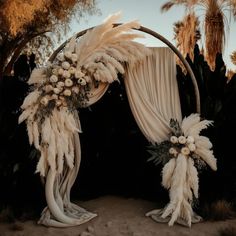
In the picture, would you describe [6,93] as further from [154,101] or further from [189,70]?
[189,70]

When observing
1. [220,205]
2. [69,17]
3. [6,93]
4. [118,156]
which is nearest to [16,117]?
[6,93]

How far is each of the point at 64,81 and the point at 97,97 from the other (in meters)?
0.51

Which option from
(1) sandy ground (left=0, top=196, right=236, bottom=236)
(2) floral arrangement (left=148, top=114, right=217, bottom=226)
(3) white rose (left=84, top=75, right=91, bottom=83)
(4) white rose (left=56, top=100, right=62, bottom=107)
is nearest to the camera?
(1) sandy ground (left=0, top=196, right=236, bottom=236)

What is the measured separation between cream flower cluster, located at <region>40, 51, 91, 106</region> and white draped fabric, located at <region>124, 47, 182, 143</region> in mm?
653

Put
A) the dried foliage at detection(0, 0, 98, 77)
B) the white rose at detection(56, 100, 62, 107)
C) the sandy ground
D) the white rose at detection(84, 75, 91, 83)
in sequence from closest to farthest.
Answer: the sandy ground → the white rose at detection(56, 100, 62, 107) → the white rose at detection(84, 75, 91, 83) → the dried foliage at detection(0, 0, 98, 77)

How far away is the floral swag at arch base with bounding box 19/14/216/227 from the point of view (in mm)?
5922

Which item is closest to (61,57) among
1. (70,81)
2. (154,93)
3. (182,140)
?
(70,81)

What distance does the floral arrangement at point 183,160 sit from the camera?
586cm

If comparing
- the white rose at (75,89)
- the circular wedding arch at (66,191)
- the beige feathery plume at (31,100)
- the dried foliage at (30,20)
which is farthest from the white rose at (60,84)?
the dried foliage at (30,20)

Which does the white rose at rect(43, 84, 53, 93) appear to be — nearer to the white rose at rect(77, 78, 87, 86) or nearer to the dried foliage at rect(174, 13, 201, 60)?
the white rose at rect(77, 78, 87, 86)

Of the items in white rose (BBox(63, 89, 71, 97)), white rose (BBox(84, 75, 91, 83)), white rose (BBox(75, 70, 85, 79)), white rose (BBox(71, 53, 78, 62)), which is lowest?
white rose (BBox(63, 89, 71, 97))

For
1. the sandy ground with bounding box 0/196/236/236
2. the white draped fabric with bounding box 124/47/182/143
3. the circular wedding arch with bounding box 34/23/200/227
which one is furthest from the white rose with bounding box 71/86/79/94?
the sandy ground with bounding box 0/196/236/236

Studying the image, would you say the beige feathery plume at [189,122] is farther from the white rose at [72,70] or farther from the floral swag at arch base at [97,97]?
the white rose at [72,70]

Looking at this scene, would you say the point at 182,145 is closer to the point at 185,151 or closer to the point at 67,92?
the point at 185,151
